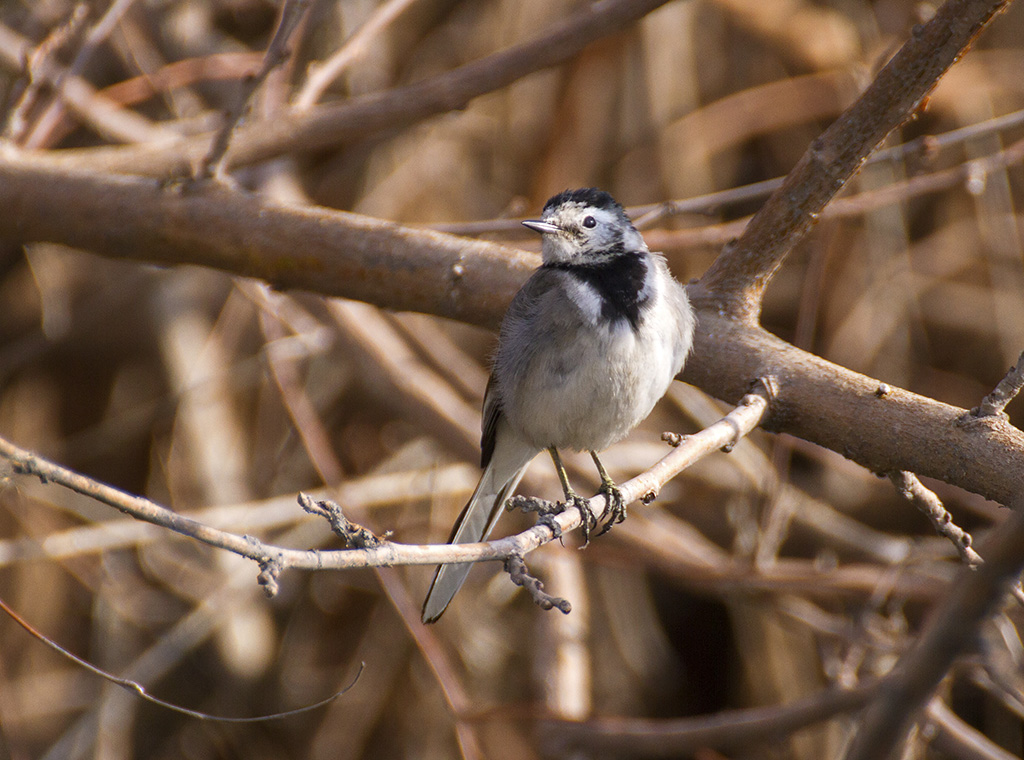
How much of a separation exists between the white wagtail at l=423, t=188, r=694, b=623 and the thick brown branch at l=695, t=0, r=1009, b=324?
23 centimetres

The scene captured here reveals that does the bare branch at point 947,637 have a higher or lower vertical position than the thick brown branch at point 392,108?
lower


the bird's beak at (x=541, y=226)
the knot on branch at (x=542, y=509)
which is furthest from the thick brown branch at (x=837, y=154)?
the knot on branch at (x=542, y=509)

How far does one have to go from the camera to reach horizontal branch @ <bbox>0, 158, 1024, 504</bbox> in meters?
2.68

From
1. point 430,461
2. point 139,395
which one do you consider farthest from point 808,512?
point 139,395

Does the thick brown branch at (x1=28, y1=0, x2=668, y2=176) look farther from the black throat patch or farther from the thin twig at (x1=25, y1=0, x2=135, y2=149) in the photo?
the black throat patch

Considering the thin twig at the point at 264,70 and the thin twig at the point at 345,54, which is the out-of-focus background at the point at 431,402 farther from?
the thin twig at the point at 264,70

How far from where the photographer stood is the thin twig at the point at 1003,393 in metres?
2.36

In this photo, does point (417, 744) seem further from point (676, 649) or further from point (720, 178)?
point (720, 178)

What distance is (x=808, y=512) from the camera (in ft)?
18.1

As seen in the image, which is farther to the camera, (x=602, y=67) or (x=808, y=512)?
(x=602, y=67)

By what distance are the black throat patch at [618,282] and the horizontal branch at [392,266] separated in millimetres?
246

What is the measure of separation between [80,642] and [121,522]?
0.93 meters

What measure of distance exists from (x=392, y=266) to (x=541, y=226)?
65cm

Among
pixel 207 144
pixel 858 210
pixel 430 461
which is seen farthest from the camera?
pixel 430 461
